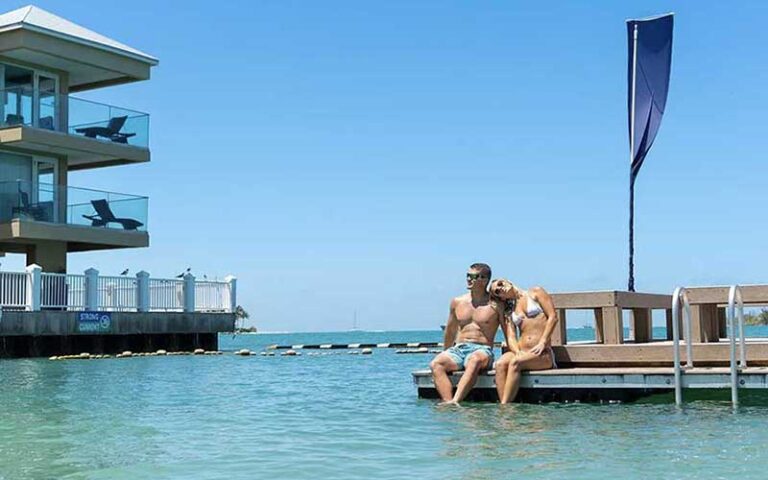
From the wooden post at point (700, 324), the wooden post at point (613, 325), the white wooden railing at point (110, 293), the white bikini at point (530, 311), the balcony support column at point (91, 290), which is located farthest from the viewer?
the balcony support column at point (91, 290)

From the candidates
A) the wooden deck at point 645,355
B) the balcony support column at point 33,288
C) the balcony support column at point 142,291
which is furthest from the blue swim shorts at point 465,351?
the balcony support column at point 142,291

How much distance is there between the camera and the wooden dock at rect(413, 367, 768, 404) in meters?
11.3

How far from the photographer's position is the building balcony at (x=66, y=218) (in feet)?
102

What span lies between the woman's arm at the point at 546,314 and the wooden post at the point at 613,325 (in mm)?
972

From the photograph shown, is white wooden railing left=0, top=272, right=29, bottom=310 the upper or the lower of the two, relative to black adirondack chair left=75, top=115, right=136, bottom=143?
lower

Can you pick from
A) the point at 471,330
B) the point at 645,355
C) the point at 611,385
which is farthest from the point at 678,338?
the point at 471,330

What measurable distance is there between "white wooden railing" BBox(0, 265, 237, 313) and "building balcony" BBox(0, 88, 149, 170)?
4.40m

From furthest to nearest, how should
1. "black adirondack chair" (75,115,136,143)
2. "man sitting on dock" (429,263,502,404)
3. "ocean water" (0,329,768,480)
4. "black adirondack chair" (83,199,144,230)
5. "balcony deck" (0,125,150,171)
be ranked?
"black adirondack chair" (75,115,136,143) < "black adirondack chair" (83,199,144,230) < "balcony deck" (0,125,150,171) < "man sitting on dock" (429,263,502,404) < "ocean water" (0,329,768,480)

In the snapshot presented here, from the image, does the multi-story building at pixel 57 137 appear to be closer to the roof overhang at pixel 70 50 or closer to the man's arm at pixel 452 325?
the roof overhang at pixel 70 50

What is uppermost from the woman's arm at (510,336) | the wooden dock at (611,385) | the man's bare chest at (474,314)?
the man's bare chest at (474,314)

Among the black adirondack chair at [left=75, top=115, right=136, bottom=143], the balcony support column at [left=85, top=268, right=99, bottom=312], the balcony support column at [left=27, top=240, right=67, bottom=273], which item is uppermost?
the black adirondack chair at [left=75, top=115, right=136, bottom=143]

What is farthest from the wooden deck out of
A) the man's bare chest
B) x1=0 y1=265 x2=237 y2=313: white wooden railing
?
x1=0 y1=265 x2=237 y2=313: white wooden railing

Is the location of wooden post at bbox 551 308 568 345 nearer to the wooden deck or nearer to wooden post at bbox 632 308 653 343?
the wooden deck

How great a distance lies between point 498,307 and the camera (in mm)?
12359
